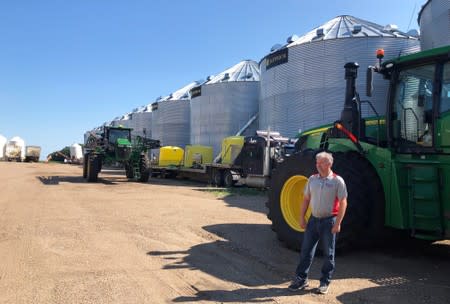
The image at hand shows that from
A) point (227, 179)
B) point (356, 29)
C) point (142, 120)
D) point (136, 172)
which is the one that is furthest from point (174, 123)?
point (356, 29)

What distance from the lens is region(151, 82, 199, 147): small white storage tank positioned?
38.6m

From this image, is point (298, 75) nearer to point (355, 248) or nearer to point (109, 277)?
point (355, 248)

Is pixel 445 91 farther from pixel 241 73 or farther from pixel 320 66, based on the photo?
pixel 241 73

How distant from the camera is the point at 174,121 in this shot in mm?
38969

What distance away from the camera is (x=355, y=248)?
6.45 m

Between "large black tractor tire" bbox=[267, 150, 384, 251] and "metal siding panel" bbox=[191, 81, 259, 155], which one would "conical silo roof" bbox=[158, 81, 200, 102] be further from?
"large black tractor tire" bbox=[267, 150, 384, 251]

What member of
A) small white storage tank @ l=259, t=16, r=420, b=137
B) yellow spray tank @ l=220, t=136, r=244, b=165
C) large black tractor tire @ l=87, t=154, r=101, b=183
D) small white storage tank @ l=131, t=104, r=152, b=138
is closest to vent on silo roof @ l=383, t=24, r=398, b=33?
small white storage tank @ l=259, t=16, r=420, b=137

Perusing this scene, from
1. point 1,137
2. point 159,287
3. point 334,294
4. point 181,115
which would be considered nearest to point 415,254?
point 334,294

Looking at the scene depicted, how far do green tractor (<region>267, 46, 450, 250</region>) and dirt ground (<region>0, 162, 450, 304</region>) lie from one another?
0.58 metres

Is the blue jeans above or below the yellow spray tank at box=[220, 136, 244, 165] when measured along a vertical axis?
below

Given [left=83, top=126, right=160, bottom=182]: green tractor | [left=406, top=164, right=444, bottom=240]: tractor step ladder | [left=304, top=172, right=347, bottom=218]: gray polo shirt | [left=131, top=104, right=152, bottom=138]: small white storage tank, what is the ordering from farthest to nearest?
1. [left=131, top=104, right=152, bottom=138]: small white storage tank
2. [left=83, top=126, right=160, bottom=182]: green tractor
3. [left=406, top=164, right=444, bottom=240]: tractor step ladder
4. [left=304, top=172, right=347, bottom=218]: gray polo shirt

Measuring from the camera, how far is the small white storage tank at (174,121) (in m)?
38.6

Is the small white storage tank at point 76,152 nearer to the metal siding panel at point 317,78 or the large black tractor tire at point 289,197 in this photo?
the metal siding panel at point 317,78

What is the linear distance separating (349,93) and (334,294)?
3118mm
